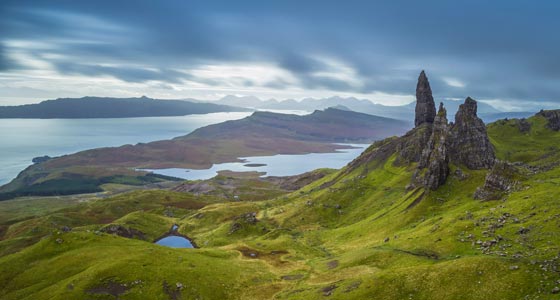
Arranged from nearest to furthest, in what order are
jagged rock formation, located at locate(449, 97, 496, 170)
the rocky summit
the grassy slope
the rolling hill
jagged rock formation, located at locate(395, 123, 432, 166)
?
the grassy slope < the rolling hill < the rocky summit < jagged rock formation, located at locate(449, 97, 496, 170) < jagged rock formation, located at locate(395, 123, 432, 166)

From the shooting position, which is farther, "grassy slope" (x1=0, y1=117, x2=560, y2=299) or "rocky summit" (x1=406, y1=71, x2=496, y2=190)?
"rocky summit" (x1=406, y1=71, x2=496, y2=190)

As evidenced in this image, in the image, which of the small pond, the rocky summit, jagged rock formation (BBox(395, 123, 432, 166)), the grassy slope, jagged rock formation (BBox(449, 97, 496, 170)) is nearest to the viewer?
the grassy slope

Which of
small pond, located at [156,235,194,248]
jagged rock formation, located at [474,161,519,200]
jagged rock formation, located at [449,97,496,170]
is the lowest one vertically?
small pond, located at [156,235,194,248]

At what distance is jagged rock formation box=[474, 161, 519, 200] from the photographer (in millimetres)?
86475

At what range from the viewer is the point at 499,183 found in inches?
3497

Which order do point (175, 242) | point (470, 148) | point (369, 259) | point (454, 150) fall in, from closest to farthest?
point (369, 259) < point (470, 148) < point (454, 150) < point (175, 242)

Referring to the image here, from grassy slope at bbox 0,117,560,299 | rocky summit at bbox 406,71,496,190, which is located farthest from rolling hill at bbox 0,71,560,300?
rocky summit at bbox 406,71,496,190

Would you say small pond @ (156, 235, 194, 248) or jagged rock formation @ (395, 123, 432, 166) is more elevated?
jagged rock formation @ (395, 123, 432, 166)

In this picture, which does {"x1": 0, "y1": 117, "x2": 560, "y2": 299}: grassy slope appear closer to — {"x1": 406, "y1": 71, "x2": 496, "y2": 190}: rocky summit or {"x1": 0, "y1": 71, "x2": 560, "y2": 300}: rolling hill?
{"x1": 0, "y1": 71, "x2": 560, "y2": 300}: rolling hill

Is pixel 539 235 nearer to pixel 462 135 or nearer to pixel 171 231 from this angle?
pixel 462 135

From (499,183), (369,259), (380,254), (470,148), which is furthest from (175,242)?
(470,148)

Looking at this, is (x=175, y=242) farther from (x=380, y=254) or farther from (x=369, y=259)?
(x=380, y=254)

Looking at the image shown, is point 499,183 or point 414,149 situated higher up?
point 414,149

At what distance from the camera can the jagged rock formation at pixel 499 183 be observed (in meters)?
86.5
